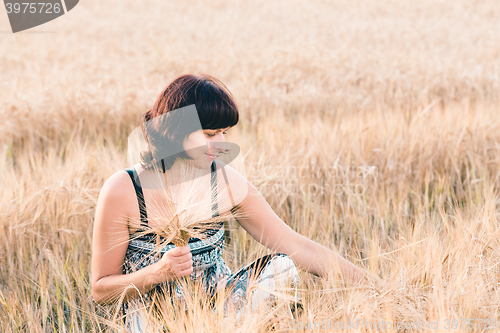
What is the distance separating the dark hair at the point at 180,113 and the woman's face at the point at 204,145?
1cm

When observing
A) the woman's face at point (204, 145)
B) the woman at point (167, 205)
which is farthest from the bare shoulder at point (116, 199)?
the woman's face at point (204, 145)

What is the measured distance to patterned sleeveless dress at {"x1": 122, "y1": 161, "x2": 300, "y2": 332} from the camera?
44.9 inches

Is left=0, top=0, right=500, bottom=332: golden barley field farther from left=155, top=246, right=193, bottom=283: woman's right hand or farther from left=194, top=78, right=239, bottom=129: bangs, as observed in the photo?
left=194, top=78, right=239, bottom=129: bangs

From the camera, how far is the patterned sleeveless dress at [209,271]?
1.14m

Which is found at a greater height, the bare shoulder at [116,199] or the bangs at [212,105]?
the bangs at [212,105]

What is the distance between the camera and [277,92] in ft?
11.7

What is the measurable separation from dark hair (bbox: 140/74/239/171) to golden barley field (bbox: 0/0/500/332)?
46 cm

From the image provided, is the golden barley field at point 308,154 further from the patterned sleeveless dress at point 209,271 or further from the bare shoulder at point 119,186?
the bare shoulder at point 119,186

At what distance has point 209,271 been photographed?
4.25 feet

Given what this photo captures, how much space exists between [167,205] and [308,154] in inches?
44.6

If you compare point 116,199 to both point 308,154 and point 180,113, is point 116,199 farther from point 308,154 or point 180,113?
point 308,154

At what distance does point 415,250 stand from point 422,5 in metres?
9.38

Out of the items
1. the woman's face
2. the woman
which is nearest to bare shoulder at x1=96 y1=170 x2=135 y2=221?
the woman

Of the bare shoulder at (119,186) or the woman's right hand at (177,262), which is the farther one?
the bare shoulder at (119,186)
